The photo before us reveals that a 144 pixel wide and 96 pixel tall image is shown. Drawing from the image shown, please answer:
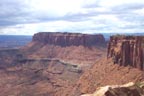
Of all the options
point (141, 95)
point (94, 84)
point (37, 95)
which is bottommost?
point (37, 95)

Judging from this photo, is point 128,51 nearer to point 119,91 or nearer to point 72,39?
point 119,91

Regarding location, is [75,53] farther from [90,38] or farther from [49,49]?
[49,49]

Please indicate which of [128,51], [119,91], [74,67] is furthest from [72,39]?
[119,91]

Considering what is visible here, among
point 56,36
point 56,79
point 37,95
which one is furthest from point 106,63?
point 56,36

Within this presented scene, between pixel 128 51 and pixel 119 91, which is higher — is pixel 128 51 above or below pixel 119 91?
below

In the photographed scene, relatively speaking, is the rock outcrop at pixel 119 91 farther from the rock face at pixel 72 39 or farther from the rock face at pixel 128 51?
the rock face at pixel 72 39

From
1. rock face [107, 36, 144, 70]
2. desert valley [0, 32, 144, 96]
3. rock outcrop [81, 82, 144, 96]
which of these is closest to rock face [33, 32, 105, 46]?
desert valley [0, 32, 144, 96]

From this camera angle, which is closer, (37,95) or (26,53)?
(37,95)
